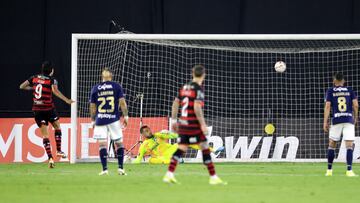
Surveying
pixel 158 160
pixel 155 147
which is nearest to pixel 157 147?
pixel 155 147

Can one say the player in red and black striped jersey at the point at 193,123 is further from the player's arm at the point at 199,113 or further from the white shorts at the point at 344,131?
the white shorts at the point at 344,131

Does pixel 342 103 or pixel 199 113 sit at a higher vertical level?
pixel 342 103

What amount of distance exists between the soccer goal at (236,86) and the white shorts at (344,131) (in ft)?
17.1

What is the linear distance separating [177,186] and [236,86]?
10751mm

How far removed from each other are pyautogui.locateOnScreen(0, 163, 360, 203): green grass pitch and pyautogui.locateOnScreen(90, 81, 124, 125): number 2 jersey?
3.44 feet

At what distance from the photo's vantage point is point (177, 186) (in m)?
12.8

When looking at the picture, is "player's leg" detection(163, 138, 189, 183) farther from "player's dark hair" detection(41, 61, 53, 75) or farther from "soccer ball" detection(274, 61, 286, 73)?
"soccer ball" detection(274, 61, 286, 73)

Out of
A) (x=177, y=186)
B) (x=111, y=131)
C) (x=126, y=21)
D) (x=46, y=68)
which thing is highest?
(x=126, y=21)

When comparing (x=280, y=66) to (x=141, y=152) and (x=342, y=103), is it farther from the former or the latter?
(x=342, y=103)

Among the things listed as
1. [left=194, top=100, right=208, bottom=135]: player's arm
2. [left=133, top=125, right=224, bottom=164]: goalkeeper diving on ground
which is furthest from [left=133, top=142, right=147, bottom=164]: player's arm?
[left=194, top=100, right=208, bottom=135]: player's arm

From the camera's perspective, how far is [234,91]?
23.3 metres

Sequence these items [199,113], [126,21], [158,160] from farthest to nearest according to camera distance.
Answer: [126,21] < [158,160] < [199,113]

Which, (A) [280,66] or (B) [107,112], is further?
(A) [280,66]

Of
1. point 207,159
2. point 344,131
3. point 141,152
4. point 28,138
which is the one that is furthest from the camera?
point 28,138
